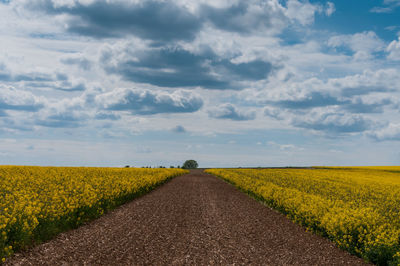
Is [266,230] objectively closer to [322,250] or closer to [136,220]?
[322,250]

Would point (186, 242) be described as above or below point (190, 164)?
below

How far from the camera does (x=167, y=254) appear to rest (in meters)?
10.6

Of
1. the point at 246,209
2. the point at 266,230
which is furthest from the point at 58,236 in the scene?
the point at 246,209

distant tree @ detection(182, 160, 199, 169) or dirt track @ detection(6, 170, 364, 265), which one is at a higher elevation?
distant tree @ detection(182, 160, 199, 169)

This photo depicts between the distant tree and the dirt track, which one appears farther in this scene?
the distant tree

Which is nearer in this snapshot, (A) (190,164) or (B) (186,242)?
(B) (186,242)

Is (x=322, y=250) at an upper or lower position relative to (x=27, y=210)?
lower

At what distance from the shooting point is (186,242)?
12133 mm

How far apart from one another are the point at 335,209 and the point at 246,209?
637cm

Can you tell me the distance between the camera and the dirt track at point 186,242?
10227 mm

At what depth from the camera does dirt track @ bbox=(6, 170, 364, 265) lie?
10.2m

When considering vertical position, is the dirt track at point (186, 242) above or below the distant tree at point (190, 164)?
below

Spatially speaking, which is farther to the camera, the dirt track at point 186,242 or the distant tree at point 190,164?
the distant tree at point 190,164

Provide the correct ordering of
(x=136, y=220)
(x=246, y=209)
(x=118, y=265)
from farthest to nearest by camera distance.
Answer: (x=246, y=209) < (x=136, y=220) < (x=118, y=265)
